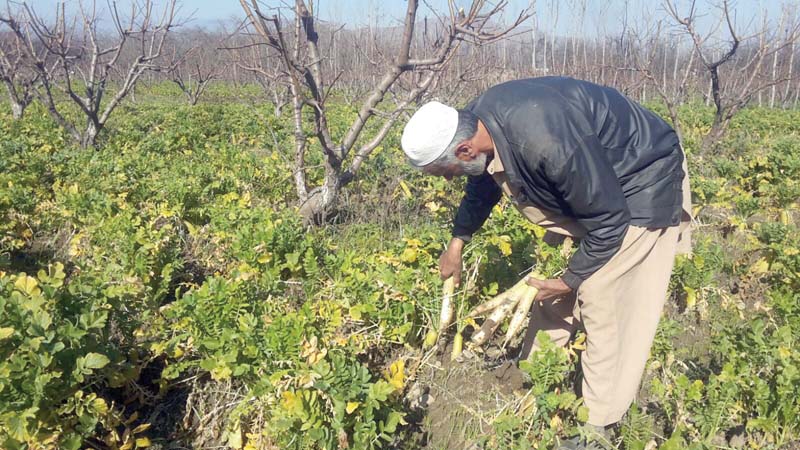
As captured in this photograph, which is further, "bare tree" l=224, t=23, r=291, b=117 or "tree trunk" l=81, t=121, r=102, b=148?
"tree trunk" l=81, t=121, r=102, b=148

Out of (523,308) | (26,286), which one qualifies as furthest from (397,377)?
(26,286)

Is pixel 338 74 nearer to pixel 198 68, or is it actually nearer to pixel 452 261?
pixel 452 261

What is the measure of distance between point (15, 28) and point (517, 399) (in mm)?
8848

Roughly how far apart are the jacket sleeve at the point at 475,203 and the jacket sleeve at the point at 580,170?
0.57 meters

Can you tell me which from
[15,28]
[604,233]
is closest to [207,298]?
[604,233]

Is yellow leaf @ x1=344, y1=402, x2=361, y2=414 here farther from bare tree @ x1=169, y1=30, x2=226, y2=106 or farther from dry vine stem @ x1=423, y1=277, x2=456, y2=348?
bare tree @ x1=169, y1=30, x2=226, y2=106

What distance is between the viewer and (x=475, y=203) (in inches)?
115

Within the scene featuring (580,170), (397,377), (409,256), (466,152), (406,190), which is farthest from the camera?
(406,190)

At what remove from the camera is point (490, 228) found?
415 centimetres

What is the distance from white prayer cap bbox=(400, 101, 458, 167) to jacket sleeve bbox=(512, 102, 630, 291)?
0.30 m

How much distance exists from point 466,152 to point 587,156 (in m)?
0.45

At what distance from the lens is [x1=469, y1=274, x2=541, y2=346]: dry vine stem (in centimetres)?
310

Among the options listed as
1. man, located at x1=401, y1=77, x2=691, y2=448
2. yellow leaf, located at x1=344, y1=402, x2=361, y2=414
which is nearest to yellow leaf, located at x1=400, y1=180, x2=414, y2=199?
man, located at x1=401, y1=77, x2=691, y2=448

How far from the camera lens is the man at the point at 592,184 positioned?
218cm
